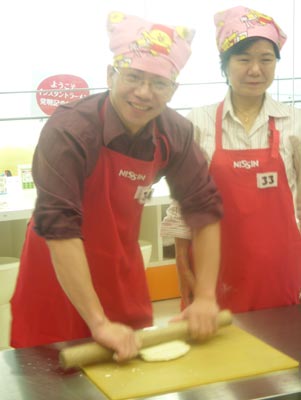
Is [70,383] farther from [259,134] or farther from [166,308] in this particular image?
[166,308]

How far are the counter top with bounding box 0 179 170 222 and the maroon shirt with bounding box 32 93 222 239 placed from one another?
0.87 m

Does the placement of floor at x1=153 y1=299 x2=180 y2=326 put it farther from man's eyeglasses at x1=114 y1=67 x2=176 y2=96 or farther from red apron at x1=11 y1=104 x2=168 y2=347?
man's eyeglasses at x1=114 y1=67 x2=176 y2=96

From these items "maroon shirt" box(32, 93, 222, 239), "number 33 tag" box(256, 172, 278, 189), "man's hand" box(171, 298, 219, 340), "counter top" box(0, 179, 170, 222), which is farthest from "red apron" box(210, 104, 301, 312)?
"counter top" box(0, 179, 170, 222)

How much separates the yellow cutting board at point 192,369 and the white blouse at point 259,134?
0.52 meters

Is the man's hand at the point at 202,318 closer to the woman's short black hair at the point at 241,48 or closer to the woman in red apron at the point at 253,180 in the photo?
the woman in red apron at the point at 253,180

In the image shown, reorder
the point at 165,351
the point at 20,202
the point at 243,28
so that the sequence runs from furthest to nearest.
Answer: the point at 20,202 → the point at 243,28 → the point at 165,351

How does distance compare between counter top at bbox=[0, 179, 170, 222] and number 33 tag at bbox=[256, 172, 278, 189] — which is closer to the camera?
number 33 tag at bbox=[256, 172, 278, 189]

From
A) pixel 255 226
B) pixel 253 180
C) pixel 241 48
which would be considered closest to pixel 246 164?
pixel 253 180

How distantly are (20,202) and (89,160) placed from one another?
1505mm

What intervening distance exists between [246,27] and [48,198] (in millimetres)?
722

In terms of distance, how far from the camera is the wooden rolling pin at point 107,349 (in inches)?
43.7

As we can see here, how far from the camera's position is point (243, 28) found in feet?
5.21

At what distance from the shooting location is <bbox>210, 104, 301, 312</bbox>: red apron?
5.34ft

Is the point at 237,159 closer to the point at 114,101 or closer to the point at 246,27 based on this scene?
the point at 246,27
